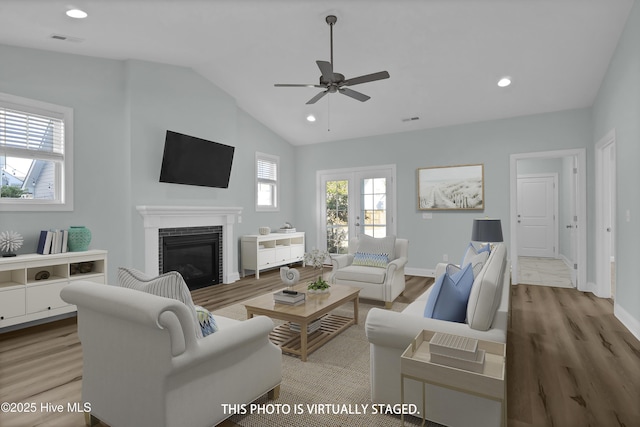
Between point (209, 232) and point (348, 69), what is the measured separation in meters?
3.17

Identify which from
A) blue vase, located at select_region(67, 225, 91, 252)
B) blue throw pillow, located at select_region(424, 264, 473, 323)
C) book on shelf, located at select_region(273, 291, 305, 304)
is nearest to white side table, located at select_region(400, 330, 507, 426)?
blue throw pillow, located at select_region(424, 264, 473, 323)

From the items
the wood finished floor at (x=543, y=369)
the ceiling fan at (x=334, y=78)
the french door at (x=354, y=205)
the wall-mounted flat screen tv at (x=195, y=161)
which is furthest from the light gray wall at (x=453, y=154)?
the ceiling fan at (x=334, y=78)

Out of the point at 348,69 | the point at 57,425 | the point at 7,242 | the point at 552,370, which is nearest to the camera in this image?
the point at 57,425

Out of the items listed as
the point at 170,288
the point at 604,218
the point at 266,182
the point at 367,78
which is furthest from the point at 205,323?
the point at 604,218

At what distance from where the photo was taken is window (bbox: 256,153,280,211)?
6.59 metres

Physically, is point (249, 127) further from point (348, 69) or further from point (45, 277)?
point (45, 277)

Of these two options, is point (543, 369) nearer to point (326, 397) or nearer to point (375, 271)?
point (326, 397)

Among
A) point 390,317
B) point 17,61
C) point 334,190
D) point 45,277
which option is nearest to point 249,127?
point 334,190

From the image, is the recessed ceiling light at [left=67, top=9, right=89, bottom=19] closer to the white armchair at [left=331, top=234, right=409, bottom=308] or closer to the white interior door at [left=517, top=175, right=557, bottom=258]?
the white armchair at [left=331, top=234, right=409, bottom=308]

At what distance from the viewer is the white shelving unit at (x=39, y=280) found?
3158mm

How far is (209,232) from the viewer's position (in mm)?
5359

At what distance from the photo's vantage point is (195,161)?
16.3ft

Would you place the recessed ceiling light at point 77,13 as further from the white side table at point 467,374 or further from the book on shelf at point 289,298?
the white side table at point 467,374

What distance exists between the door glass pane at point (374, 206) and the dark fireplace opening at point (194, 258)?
2889 mm
